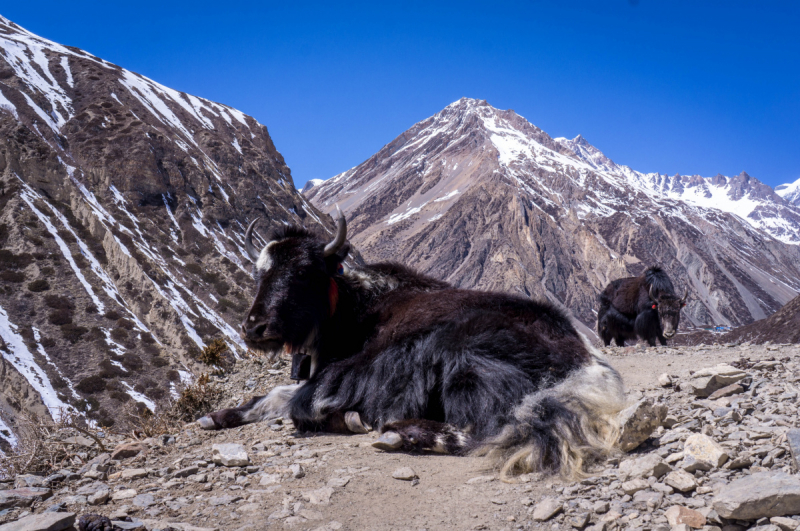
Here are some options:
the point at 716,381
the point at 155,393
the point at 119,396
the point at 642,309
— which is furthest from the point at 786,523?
the point at 155,393

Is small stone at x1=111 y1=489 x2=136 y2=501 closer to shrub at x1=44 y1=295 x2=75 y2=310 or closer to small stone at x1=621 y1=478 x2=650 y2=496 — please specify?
small stone at x1=621 y1=478 x2=650 y2=496

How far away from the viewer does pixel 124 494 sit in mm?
2721

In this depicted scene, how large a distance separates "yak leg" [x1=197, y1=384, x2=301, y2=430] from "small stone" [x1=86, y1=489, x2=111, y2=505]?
1.65 meters

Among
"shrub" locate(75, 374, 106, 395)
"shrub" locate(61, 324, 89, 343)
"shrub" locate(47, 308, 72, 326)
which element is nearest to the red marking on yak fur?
"shrub" locate(75, 374, 106, 395)

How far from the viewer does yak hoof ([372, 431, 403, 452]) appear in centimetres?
340

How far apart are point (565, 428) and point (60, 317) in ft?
132

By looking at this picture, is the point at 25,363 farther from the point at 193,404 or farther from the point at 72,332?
the point at 193,404

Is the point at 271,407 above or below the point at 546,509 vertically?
above

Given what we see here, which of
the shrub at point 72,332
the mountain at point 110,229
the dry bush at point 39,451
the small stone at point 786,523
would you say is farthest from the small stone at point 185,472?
the shrub at point 72,332

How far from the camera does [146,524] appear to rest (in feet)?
7.66

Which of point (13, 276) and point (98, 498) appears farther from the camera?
point (13, 276)

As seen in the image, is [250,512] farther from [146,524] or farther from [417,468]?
[417,468]

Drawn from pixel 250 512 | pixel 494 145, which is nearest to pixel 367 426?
pixel 250 512

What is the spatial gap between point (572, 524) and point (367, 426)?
2.07m
